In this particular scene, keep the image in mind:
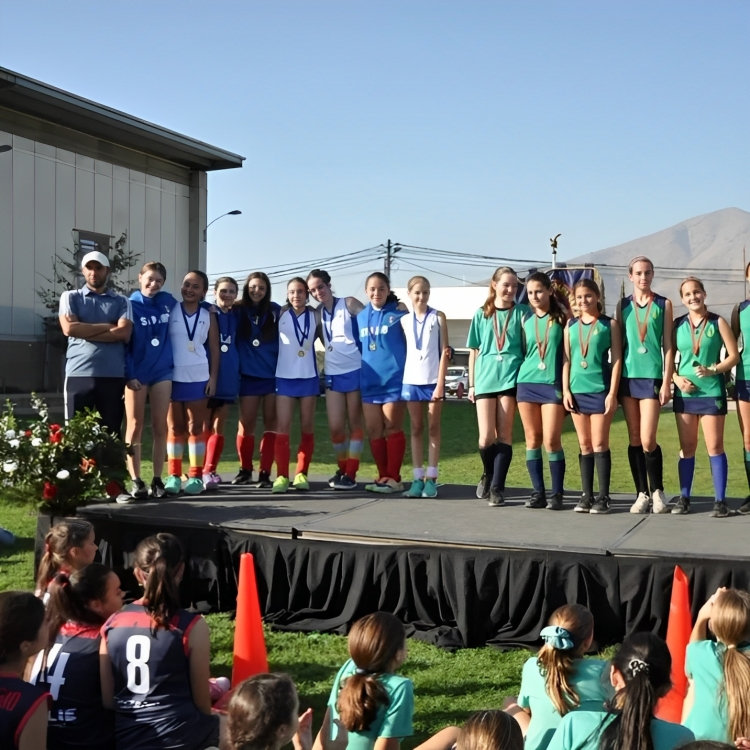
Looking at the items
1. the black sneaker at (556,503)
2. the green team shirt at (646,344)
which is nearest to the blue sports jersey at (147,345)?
the black sneaker at (556,503)

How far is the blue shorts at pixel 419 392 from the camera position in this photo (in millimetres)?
6875

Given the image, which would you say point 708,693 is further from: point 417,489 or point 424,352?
point 424,352

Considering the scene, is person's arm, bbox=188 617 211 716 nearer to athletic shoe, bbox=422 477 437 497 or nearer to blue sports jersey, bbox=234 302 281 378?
athletic shoe, bbox=422 477 437 497

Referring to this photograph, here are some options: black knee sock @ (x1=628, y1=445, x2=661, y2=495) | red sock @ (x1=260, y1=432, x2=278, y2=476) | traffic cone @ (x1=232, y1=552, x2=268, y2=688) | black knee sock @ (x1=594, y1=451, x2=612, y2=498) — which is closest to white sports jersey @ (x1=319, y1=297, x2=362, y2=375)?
red sock @ (x1=260, y1=432, x2=278, y2=476)

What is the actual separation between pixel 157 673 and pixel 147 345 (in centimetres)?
400

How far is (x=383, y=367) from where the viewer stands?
7.08 meters

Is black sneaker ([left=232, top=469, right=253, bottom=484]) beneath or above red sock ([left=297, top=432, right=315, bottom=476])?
beneath

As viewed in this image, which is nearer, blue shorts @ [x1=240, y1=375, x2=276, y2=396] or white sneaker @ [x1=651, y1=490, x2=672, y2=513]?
white sneaker @ [x1=651, y1=490, x2=672, y2=513]

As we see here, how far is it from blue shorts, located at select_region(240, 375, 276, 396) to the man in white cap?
49.1 inches

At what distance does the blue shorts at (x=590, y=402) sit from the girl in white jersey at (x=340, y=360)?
187 cm

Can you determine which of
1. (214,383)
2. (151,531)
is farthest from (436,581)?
(214,383)

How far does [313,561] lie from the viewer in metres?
5.30

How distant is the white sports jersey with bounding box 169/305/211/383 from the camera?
695 cm

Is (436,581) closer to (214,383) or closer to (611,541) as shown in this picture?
(611,541)
